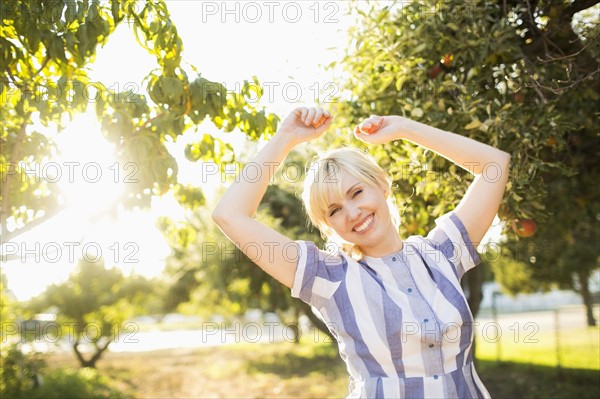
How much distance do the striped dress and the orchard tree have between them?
199 cm

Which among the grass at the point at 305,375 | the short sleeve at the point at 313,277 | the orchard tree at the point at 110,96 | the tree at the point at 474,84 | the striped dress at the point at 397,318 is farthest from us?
the grass at the point at 305,375

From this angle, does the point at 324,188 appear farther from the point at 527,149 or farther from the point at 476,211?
the point at 527,149

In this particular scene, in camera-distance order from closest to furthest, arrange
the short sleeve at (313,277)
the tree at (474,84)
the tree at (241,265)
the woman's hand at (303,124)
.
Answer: the short sleeve at (313,277), the woman's hand at (303,124), the tree at (474,84), the tree at (241,265)

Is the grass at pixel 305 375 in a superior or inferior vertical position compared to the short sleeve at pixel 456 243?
inferior

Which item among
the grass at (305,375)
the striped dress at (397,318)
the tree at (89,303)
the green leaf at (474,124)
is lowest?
the grass at (305,375)

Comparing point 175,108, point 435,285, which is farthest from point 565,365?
point 435,285

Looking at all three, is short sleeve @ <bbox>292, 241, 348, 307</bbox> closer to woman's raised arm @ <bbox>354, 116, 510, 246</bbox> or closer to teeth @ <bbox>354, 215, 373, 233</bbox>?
teeth @ <bbox>354, 215, 373, 233</bbox>

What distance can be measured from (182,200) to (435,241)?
344cm

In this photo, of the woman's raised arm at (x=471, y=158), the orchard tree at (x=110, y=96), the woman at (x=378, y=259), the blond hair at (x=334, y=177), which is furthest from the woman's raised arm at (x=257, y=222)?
the orchard tree at (x=110, y=96)

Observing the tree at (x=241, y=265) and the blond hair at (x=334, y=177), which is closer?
the blond hair at (x=334, y=177)

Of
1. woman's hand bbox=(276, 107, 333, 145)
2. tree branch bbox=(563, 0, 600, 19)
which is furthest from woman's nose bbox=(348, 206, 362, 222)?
tree branch bbox=(563, 0, 600, 19)

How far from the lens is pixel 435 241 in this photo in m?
Answer: 2.29

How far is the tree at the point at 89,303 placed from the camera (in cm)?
1606

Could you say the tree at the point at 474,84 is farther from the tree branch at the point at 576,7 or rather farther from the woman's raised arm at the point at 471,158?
the woman's raised arm at the point at 471,158
